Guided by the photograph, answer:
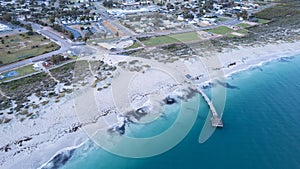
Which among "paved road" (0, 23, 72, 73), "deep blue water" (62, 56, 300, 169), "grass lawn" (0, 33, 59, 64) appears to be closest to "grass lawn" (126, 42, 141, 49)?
"paved road" (0, 23, 72, 73)

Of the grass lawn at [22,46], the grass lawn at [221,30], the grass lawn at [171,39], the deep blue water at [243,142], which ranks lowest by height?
the deep blue water at [243,142]

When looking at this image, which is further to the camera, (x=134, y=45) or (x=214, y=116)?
(x=134, y=45)

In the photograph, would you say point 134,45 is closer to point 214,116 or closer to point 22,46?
point 22,46

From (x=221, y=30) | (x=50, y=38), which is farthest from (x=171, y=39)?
(x=50, y=38)

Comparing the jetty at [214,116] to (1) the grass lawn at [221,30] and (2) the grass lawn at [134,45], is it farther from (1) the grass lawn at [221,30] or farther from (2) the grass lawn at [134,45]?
(1) the grass lawn at [221,30]

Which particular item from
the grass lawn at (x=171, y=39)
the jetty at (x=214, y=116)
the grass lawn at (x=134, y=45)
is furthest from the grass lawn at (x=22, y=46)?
the jetty at (x=214, y=116)

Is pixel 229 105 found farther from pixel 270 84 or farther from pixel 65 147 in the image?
pixel 65 147
